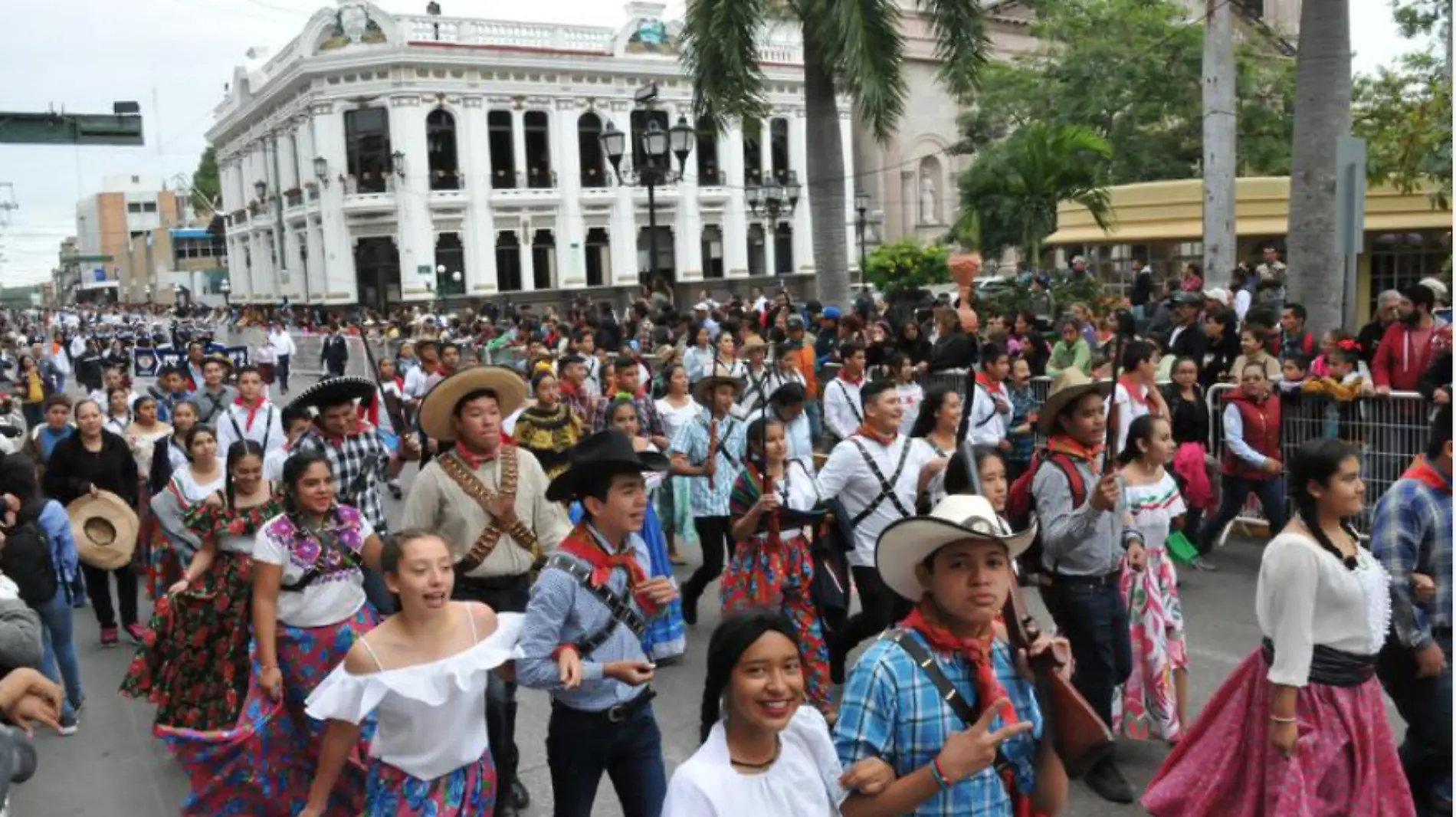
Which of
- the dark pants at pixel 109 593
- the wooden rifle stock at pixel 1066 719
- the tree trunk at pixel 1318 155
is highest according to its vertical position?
the tree trunk at pixel 1318 155

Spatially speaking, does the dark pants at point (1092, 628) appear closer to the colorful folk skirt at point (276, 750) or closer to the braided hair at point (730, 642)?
the braided hair at point (730, 642)

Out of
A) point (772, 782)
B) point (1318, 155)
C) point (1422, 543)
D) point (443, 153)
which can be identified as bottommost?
point (772, 782)

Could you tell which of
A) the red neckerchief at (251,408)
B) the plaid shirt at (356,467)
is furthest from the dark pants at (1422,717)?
the red neckerchief at (251,408)

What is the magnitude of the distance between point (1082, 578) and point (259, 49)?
58387mm

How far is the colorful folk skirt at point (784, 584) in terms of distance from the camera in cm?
599

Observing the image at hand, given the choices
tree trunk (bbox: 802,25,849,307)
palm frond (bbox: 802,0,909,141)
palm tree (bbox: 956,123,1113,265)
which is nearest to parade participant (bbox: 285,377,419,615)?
palm frond (bbox: 802,0,909,141)

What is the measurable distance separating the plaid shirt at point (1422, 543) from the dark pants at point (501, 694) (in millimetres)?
3255

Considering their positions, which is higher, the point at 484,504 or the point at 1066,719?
the point at 484,504

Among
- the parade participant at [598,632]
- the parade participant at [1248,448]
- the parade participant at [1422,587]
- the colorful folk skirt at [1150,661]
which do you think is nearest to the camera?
the parade participant at [598,632]

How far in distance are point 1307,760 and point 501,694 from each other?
277 centimetres

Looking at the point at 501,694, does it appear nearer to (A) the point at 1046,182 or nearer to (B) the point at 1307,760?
(B) the point at 1307,760

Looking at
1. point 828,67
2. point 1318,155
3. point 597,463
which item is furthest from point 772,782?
point 828,67

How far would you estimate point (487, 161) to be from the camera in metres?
45.8

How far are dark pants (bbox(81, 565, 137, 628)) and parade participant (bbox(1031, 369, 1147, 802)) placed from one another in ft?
19.9
